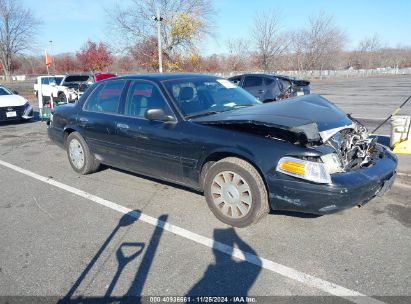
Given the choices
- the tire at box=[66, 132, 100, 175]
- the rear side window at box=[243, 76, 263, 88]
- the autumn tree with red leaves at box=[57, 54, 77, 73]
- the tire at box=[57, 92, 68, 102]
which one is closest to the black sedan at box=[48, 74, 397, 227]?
the tire at box=[66, 132, 100, 175]

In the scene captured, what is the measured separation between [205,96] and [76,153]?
259 centimetres

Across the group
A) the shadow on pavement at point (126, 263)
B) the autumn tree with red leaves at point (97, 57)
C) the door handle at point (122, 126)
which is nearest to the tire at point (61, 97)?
the door handle at point (122, 126)

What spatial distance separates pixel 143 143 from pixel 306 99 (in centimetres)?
221

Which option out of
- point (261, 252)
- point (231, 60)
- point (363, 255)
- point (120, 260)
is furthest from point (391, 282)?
point (231, 60)

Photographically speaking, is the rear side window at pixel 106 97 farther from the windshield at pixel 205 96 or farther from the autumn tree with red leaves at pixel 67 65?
the autumn tree with red leaves at pixel 67 65

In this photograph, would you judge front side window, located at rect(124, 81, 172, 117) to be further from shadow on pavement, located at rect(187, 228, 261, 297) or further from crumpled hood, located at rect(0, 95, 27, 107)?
crumpled hood, located at rect(0, 95, 27, 107)

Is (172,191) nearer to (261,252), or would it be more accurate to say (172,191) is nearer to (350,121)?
(261,252)

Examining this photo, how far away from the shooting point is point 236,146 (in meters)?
3.55

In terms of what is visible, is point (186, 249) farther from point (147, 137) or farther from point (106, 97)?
point (106, 97)

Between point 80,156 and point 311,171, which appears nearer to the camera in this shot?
point 311,171

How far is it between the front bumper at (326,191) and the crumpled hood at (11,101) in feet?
35.7

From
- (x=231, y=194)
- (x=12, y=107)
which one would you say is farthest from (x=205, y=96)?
(x=12, y=107)

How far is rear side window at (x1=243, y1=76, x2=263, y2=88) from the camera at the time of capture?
37.0ft

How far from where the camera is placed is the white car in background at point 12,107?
11328 mm
